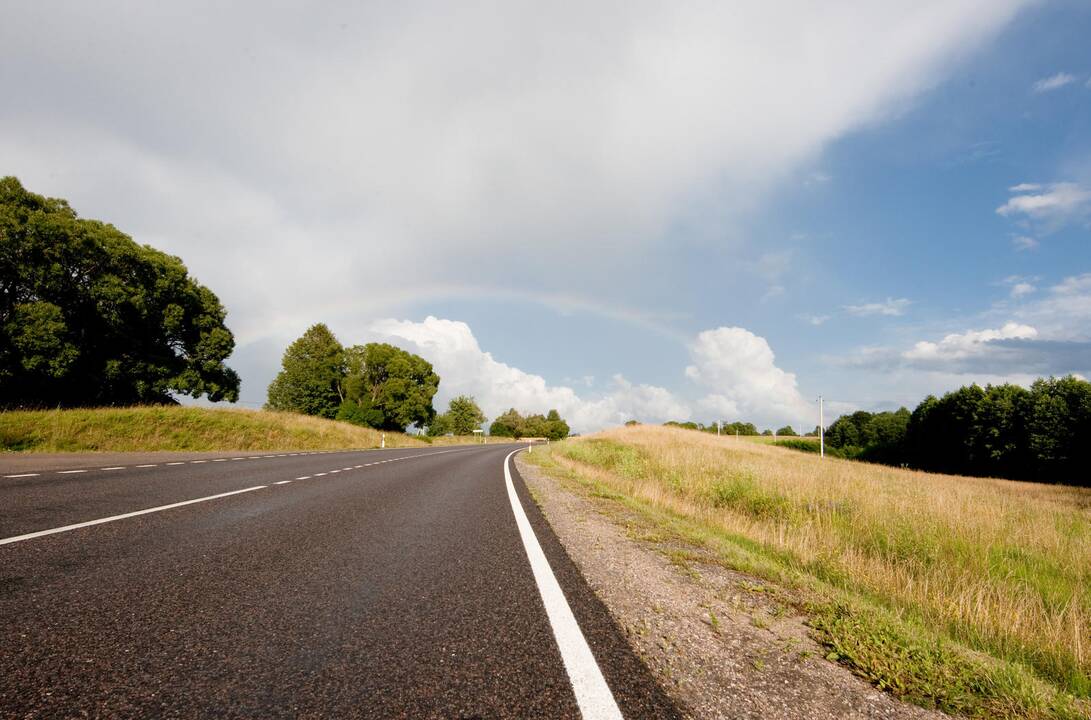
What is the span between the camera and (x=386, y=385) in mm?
58500

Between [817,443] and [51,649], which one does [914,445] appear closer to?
[817,443]

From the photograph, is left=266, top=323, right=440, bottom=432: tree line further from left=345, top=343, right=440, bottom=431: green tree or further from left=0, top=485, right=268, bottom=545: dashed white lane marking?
left=0, top=485, right=268, bottom=545: dashed white lane marking

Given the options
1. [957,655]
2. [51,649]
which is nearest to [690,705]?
[957,655]

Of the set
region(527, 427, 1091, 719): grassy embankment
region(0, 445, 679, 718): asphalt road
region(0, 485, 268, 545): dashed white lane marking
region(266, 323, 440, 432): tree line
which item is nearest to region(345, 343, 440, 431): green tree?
region(266, 323, 440, 432): tree line

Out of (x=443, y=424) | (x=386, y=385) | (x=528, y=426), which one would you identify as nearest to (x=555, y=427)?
(x=528, y=426)

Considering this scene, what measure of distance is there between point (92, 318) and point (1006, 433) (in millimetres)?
75499

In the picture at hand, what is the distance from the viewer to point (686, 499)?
11633 mm

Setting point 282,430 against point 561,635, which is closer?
point 561,635

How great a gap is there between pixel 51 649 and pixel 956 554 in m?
10.3

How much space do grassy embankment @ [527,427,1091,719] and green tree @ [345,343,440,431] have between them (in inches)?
1906

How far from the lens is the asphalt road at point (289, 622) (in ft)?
7.11

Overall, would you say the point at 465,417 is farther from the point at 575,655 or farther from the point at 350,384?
the point at 575,655

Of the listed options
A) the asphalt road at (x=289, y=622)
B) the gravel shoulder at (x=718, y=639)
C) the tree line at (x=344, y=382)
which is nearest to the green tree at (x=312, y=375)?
the tree line at (x=344, y=382)

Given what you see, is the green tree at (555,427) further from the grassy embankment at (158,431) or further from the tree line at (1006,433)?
the grassy embankment at (158,431)
